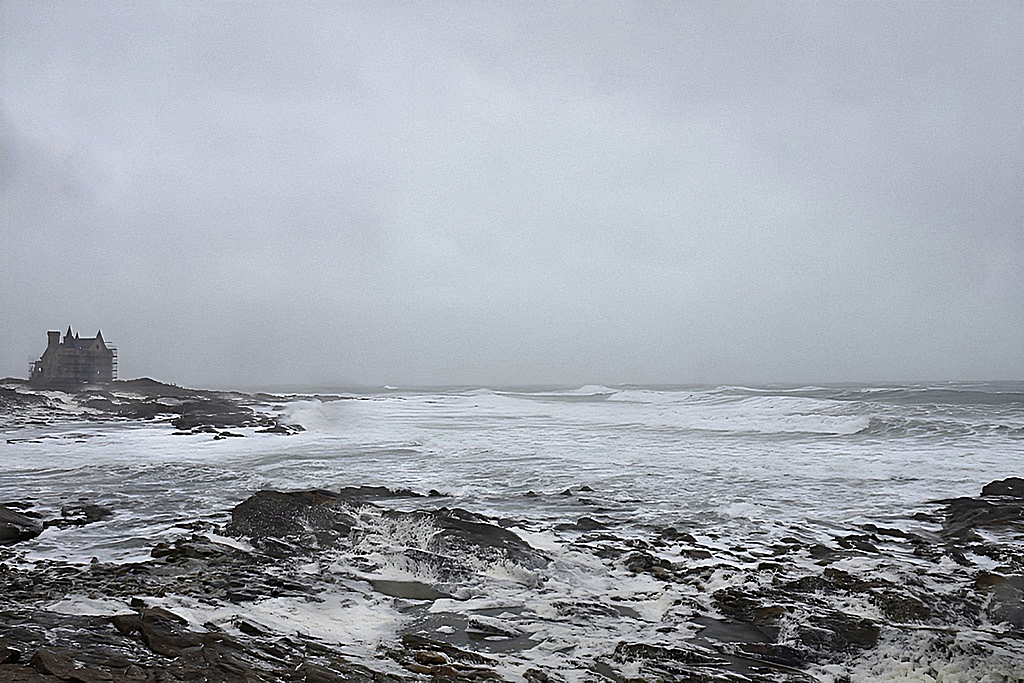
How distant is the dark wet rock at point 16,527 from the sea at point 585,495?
0.25m

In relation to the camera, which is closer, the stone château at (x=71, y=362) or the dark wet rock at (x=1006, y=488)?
the dark wet rock at (x=1006, y=488)

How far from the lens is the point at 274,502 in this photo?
8797mm

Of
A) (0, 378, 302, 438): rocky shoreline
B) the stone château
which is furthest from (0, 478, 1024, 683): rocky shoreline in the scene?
the stone château

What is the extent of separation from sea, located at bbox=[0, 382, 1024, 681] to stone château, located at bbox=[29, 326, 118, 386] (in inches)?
1307

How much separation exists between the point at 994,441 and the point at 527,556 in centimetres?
1662

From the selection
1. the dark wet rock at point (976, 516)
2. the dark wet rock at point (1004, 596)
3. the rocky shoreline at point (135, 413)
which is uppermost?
the dark wet rock at point (976, 516)

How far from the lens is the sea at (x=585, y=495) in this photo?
536cm

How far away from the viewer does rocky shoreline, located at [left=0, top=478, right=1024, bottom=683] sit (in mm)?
4477

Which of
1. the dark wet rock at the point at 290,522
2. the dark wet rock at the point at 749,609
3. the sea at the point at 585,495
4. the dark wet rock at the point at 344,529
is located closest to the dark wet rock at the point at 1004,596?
the sea at the point at 585,495

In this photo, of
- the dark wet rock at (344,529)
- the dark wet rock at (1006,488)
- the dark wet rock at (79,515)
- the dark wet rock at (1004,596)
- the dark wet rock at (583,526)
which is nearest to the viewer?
the dark wet rock at (1004,596)

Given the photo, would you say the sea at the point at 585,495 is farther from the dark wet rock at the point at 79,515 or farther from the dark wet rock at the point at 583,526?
the dark wet rock at the point at 79,515

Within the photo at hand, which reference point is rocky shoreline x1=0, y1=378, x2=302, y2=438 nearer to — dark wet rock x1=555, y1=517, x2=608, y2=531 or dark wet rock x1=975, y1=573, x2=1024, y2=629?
dark wet rock x1=555, y1=517, x2=608, y2=531

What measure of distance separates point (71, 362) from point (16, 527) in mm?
54965

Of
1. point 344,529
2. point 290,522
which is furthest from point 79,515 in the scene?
point 344,529
